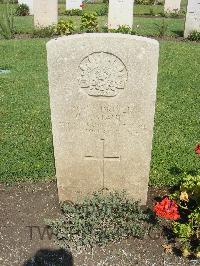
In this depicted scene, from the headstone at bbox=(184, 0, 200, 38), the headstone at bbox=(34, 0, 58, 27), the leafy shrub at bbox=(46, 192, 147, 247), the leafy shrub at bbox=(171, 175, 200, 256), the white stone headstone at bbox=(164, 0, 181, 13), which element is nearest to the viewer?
the leafy shrub at bbox=(171, 175, 200, 256)

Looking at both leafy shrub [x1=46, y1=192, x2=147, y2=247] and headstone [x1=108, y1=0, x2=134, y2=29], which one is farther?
headstone [x1=108, y1=0, x2=134, y2=29]

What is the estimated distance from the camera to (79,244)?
388 cm

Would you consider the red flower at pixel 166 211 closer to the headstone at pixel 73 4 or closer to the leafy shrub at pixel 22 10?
the headstone at pixel 73 4

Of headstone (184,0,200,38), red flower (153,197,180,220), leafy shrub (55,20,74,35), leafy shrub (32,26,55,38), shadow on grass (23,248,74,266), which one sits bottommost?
shadow on grass (23,248,74,266)

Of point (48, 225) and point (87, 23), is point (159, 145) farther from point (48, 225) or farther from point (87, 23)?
point (87, 23)

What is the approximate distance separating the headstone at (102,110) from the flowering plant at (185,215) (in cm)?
48

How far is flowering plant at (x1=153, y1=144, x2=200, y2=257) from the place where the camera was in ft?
12.0

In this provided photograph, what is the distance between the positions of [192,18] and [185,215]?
11138 mm

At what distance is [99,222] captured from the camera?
3.97m

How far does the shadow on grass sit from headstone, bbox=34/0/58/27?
12574mm

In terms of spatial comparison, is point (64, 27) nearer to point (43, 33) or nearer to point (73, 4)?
point (43, 33)

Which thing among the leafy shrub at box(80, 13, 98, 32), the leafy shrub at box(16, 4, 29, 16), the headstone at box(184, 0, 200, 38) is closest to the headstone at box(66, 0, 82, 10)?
the leafy shrub at box(16, 4, 29, 16)

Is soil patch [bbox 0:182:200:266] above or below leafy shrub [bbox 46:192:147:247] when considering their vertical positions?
below

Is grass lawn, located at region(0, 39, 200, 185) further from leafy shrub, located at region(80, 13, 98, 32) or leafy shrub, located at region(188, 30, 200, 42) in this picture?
leafy shrub, located at region(80, 13, 98, 32)
